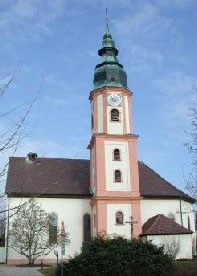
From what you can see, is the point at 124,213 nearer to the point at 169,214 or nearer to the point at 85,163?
the point at 169,214

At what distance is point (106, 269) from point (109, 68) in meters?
29.8

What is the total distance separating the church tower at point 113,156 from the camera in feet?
147

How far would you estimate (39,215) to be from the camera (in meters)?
44.9

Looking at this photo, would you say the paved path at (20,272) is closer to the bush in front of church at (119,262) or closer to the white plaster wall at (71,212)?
the bush in front of church at (119,262)

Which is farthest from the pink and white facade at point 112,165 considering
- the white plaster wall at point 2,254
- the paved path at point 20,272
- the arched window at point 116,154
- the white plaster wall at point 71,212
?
the paved path at point 20,272

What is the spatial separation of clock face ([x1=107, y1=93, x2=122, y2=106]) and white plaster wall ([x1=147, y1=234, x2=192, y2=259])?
541 inches

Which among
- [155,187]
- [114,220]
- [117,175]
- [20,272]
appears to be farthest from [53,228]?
[20,272]

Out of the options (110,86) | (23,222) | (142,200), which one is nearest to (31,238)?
(23,222)

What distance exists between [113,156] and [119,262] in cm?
2415

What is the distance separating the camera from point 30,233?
143 feet

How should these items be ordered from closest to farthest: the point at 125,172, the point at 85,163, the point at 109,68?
the point at 125,172, the point at 109,68, the point at 85,163

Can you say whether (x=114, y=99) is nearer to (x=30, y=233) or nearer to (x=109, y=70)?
(x=109, y=70)

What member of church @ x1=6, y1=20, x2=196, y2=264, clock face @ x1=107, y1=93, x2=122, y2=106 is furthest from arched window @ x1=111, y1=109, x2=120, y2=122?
clock face @ x1=107, y1=93, x2=122, y2=106

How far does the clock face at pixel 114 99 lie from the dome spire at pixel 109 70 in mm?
1074
